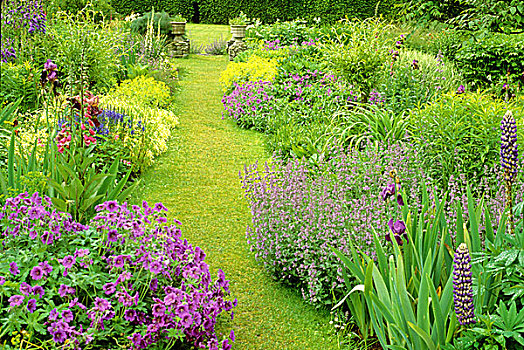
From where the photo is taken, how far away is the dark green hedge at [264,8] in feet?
60.9

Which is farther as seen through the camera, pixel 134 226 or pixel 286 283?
pixel 286 283

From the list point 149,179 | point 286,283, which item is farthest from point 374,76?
point 286,283

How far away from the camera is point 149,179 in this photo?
585cm

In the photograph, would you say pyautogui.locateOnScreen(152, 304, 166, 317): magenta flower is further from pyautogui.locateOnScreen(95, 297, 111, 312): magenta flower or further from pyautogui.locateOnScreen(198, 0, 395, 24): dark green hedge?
pyautogui.locateOnScreen(198, 0, 395, 24): dark green hedge

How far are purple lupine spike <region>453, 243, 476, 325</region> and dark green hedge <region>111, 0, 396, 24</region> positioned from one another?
16.7 m

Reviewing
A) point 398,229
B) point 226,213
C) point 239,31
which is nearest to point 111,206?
point 398,229

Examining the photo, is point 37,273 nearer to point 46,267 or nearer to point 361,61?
point 46,267

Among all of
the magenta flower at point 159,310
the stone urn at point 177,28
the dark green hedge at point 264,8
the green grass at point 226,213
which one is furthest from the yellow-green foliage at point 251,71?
the dark green hedge at point 264,8

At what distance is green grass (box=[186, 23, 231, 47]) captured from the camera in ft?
54.2

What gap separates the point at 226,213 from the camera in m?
5.10

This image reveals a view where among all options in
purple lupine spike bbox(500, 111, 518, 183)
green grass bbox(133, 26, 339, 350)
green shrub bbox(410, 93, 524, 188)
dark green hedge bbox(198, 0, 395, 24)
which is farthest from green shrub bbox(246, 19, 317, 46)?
purple lupine spike bbox(500, 111, 518, 183)

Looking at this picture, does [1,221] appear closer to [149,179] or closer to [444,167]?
[149,179]

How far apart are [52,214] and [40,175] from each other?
68cm

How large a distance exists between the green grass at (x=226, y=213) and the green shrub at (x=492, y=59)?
11.2 feet
